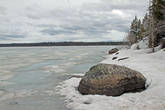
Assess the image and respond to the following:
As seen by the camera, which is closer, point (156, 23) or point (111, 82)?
point (111, 82)

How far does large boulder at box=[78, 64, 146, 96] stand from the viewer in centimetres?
977

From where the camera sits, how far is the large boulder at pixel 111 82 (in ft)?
32.0

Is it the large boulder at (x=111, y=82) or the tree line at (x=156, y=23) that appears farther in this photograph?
the tree line at (x=156, y=23)

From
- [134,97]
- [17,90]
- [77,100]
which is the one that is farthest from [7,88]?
[134,97]

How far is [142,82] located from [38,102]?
5.23 meters

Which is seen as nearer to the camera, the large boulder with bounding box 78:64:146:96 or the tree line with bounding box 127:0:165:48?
the large boulder with bounding box 78:64:146:96

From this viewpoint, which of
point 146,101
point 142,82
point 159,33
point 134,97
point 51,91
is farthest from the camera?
point 159,33

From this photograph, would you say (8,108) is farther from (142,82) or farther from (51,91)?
(142,82)

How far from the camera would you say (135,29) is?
61.8 meters

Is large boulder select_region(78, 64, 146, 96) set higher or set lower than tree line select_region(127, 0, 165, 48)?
lower

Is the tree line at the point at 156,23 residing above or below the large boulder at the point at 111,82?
above

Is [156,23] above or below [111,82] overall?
above

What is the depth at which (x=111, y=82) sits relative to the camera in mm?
9789

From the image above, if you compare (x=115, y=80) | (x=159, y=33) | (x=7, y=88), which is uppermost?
(x=159, y=33)
